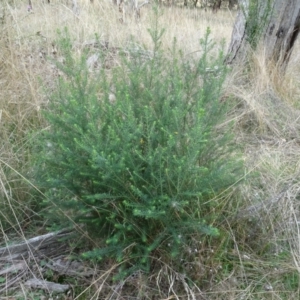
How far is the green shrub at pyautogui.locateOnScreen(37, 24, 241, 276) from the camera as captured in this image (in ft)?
5.03

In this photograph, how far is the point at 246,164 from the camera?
2.31m

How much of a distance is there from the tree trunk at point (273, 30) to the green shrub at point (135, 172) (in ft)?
6.52

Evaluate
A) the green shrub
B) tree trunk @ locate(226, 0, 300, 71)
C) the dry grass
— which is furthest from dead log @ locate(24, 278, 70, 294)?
tree trunk @ locate(226, 0, 300, 71)

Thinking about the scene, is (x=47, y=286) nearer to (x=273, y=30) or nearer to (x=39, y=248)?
(x=39, y=248)

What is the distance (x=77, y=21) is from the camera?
408 cm

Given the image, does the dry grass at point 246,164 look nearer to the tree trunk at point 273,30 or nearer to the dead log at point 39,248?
the dead log at point 39,248

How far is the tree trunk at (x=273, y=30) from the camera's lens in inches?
137

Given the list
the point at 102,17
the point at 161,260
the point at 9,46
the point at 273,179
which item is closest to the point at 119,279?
the point at 161,260

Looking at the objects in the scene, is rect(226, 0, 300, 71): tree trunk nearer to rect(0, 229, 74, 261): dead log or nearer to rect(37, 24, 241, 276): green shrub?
rect(37, 24, 241, 276): green shrub

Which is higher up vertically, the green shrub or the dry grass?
the green shrub

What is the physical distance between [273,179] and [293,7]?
2033mm

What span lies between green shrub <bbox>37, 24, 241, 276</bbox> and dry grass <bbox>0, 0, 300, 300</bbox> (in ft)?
0.56

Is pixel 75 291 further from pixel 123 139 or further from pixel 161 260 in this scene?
pixel 123 139

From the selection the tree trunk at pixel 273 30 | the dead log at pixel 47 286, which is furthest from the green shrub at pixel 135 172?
the tree trunk at pixel 273 30
